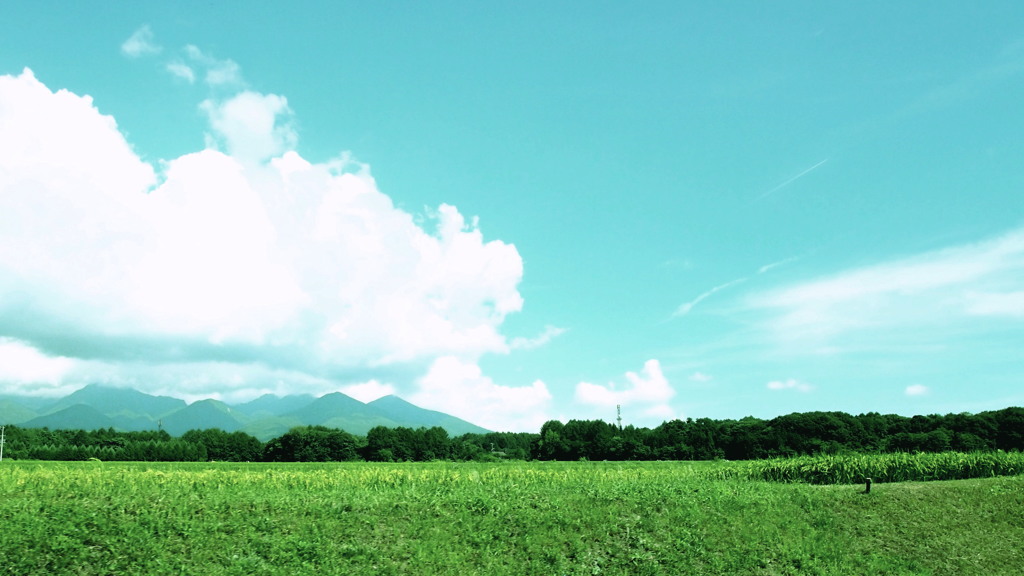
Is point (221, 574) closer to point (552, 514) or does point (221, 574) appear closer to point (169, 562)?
point (169, 562)

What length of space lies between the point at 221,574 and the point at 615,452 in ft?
206

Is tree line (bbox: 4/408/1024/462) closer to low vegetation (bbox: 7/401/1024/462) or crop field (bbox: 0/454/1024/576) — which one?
low vegetation (bbox: 7/401/1024/462)

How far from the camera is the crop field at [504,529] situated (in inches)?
442

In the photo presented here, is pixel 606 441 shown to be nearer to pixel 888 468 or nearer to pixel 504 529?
pixel 888 468

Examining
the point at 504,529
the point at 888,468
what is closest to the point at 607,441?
the point at 888,468

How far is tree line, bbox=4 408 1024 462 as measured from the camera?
191ft

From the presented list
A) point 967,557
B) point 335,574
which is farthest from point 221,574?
point 967,557

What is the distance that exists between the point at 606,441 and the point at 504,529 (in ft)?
197

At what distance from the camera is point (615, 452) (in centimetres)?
6994

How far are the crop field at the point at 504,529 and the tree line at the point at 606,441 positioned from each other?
45621 mm

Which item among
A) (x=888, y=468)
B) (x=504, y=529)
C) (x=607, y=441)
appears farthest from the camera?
(x=607, y=441)

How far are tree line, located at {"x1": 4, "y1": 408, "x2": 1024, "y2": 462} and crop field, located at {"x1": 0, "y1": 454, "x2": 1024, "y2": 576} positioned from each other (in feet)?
150

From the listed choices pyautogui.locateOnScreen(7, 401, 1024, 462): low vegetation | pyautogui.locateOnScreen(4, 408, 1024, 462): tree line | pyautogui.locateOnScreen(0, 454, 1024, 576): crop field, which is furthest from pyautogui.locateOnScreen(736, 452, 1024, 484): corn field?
pyautogui.locateOnScreen(4, 408, 1024, 462): tree line

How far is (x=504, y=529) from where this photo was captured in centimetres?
1342
